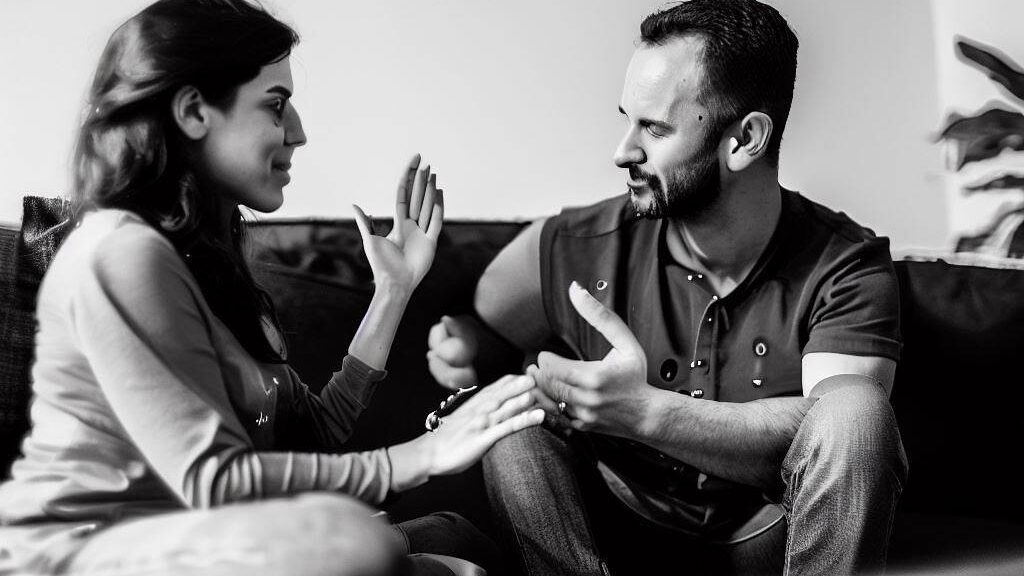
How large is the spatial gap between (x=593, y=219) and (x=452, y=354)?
0.69 ft

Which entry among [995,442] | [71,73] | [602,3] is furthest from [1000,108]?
[71,73]

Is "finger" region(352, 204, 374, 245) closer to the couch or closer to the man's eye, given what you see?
the couch

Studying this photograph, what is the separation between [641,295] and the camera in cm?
114

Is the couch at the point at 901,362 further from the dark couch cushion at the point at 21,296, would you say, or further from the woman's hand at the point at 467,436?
the woman's hand at the point at 467,436

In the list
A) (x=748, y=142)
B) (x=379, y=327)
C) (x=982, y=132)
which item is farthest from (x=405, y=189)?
(x=982, y=132)

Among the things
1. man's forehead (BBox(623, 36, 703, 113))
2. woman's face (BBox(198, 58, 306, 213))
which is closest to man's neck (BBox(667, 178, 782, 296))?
man's forehead (BBox(623, 36, 703, 113))

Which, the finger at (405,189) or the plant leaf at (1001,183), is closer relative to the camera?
the finger at (405,189)

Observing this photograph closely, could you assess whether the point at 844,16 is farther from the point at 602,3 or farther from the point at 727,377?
the point at 727,377

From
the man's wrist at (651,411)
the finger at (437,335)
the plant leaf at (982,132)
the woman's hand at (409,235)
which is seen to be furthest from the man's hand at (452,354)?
the plant leaf at (982,132)

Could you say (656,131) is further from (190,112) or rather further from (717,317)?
(190,112)

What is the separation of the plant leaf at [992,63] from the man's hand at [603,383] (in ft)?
2.32

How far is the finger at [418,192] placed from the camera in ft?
3.52

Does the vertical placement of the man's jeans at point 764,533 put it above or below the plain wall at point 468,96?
below

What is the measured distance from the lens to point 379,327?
1.03 m
